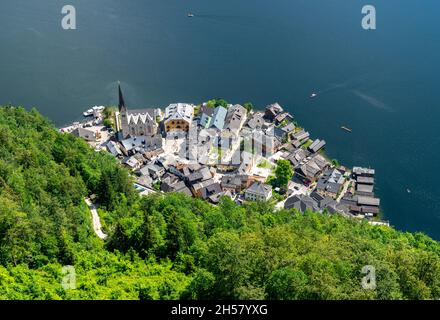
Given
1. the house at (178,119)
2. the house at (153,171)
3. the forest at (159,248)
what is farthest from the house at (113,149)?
the forest at (159,248)

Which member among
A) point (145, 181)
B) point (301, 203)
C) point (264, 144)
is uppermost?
point (264, 144)

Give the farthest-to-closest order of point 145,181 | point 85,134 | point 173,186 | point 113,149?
point 85,134 → point 113,149 → point 145,181 → point 173,186

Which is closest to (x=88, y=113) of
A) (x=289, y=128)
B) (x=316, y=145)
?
(x=289, y=128)

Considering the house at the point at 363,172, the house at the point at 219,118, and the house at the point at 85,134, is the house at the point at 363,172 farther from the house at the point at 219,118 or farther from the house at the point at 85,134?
the house at the point at 85,134

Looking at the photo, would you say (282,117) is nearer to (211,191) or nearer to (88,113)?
(211,191)

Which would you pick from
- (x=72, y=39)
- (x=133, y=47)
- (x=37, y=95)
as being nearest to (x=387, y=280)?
(x=37, y=95)
